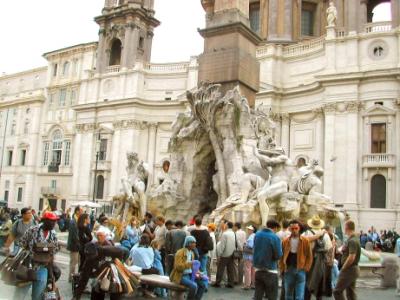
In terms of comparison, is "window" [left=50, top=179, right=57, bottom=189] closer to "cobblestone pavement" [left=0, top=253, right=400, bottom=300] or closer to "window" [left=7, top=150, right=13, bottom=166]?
"window" [left=7, top=150, right=13, bottom=166]

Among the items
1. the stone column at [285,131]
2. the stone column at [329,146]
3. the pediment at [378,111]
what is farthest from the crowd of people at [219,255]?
the stone column at [285,131]

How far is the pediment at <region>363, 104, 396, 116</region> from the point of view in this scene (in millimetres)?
A: 30792

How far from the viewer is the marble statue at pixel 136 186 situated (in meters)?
15.4

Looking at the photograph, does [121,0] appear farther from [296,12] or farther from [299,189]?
[299,189]

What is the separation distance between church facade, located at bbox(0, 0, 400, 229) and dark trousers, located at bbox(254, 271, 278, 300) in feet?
77.4

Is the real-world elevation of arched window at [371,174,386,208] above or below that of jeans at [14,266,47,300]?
above

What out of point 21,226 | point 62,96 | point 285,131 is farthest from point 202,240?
point 62,96

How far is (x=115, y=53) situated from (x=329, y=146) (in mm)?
23135

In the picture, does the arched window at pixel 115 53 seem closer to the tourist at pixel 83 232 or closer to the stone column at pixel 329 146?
the stone column at pixel 329 146

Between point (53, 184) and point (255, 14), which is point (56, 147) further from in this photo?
point (255, 14)

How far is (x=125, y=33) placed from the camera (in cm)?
4350

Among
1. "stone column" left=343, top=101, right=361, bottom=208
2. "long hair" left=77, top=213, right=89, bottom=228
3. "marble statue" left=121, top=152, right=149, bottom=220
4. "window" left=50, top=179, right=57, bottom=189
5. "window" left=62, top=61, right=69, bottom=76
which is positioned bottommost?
"long hair" left=77, top=213, right=89, bottom=228

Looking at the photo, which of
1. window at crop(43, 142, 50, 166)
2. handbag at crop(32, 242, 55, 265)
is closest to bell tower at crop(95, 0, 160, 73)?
window at crop(43, 142, 50, 166)

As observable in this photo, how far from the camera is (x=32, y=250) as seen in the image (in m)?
5.60
